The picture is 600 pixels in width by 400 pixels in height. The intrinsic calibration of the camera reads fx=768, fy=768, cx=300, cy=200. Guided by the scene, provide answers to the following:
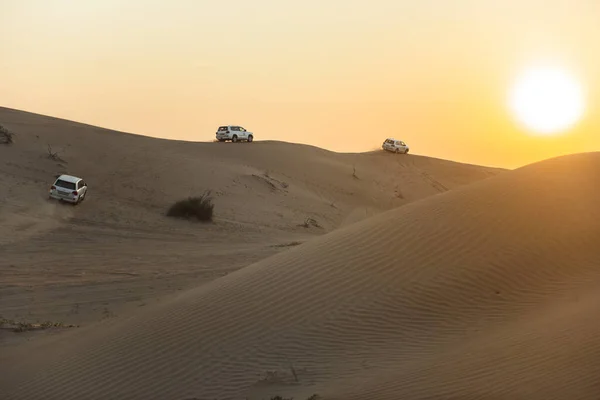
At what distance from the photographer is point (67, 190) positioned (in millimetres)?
A: 34312

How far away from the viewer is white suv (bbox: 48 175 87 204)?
34281mm

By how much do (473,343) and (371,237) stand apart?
485cm

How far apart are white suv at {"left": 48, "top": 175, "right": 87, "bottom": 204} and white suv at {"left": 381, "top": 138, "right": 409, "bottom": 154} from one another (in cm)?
4257

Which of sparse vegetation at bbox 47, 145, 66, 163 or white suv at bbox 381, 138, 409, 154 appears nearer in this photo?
sparse vegetation at bbox 47, 145, 66, 163

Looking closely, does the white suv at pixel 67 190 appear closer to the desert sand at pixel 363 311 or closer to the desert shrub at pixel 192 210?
the desert shrub at pixel 192 210

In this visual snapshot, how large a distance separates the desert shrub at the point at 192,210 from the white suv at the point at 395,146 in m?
39.3

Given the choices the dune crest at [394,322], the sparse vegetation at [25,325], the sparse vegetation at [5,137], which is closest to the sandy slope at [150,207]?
the sparse vegetation at [25,325]

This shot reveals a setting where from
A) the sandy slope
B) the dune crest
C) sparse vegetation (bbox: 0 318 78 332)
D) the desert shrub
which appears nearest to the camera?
the dune crest

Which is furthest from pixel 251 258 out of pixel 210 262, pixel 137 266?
pixel 137 266

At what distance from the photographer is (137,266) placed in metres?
23.1

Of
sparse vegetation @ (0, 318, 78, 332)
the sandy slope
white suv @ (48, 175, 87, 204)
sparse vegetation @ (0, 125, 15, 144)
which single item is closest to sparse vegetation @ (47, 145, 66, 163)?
the sandy slope

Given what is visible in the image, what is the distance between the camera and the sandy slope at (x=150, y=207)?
64.2 feet

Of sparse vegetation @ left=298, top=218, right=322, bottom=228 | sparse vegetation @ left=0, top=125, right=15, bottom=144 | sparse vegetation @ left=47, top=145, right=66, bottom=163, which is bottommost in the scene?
sparse vegetation @ left=298, top=218, right=322, bottom=228

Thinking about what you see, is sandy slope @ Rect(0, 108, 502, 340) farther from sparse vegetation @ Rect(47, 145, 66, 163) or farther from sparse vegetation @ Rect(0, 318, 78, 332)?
sparse vegetation @ Rect(0, 318, 78, 332)
